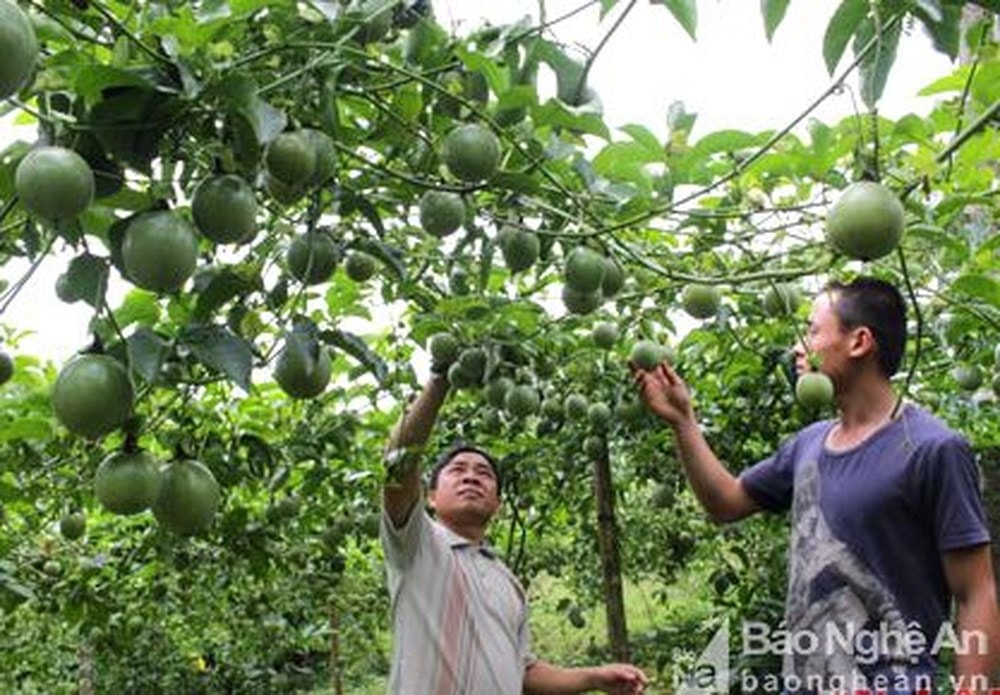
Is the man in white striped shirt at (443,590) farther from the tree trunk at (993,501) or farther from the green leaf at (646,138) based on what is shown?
the tree trunk at (993,501)

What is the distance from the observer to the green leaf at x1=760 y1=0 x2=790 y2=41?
135 cm

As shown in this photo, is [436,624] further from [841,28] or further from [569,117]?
[841,28]

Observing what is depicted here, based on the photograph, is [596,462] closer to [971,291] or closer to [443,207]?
[971,291]

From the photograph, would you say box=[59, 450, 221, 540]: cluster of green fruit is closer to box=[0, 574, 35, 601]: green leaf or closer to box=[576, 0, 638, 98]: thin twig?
box=[576, 0, 638, 98]: thin twig

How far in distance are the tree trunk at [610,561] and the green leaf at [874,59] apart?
98.6 inches

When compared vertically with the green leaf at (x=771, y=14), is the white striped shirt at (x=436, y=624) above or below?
below

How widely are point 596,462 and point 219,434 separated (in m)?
1.52

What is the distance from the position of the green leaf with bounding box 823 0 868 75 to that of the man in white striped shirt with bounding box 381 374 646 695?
131 centimetres

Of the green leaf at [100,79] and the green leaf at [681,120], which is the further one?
the green leaf at [681,120]

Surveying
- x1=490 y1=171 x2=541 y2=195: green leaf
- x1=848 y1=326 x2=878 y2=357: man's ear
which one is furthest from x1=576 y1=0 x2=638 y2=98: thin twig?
x1=848 y1=326 x2=878 y2=357: man's ear

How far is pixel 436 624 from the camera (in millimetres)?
2770

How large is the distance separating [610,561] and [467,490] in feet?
3.52

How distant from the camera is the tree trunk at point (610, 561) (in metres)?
3.91

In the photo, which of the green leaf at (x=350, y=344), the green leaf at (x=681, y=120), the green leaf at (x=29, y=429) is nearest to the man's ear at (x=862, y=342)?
the green leaf at (x=681, y=120)
